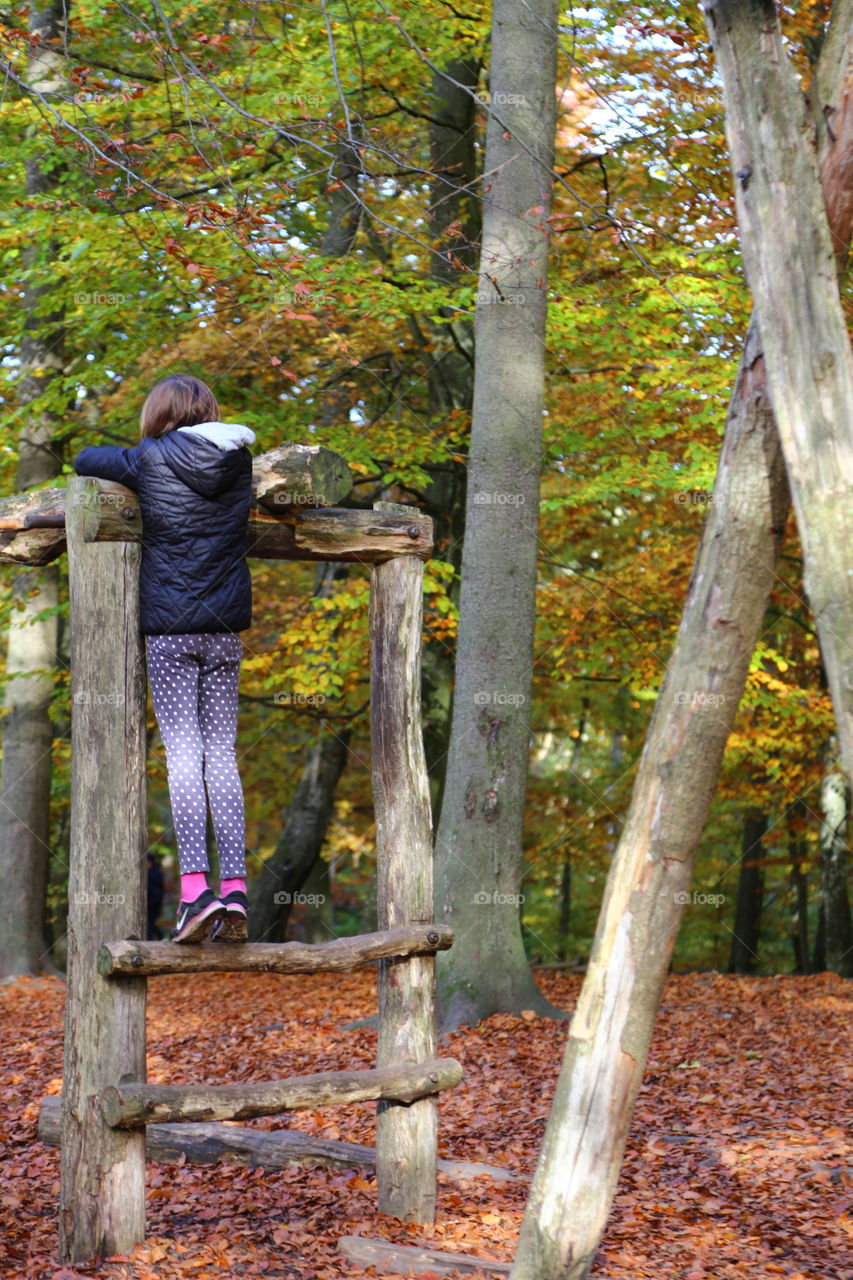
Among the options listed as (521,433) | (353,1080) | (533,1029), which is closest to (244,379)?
(521,433)

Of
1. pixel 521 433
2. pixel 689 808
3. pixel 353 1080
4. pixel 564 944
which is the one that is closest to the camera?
pixel 689 808

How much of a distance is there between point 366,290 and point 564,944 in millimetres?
14352

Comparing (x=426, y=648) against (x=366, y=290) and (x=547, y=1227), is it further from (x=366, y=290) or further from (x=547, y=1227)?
(x=547, y=1227)

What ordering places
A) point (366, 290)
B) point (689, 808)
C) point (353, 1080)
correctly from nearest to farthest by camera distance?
point (689, 808) → point (353, 1080) → point (366, 290)

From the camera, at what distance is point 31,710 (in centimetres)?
1288

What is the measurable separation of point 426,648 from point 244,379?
139 inches

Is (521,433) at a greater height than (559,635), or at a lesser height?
greater

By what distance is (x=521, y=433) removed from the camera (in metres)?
8.99

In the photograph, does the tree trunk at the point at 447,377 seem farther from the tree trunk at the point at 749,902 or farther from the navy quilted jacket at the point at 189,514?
the navy quilted jacket at the point at 189,514

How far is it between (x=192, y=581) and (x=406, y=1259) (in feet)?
8.64

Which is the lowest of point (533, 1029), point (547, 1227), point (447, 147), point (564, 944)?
point (564, 944)

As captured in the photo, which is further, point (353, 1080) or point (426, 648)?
point (426, 648)

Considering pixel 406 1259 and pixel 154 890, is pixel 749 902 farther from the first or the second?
pixel 406 1259

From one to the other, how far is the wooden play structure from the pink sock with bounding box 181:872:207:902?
18 cm
